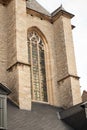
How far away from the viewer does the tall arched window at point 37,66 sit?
58.0 ft

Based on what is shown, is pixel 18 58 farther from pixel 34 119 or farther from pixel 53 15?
pixel 53 15

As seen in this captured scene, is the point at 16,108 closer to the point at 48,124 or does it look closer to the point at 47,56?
the point at 48,124

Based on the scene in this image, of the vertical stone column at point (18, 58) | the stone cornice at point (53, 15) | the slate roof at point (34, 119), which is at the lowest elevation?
the slate roof at point (34, 119)

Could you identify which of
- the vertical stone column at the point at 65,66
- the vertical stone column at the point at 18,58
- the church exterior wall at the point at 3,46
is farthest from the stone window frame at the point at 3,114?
the vertical stone column at the point at 65,66

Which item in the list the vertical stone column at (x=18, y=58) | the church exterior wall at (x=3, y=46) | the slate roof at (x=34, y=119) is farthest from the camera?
the church exterior wall at (x=3, y=46)

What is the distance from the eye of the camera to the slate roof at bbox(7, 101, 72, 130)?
42.5 ft

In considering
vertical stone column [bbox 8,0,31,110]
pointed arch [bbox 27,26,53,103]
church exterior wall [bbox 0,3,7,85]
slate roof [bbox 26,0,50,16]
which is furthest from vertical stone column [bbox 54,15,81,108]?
church exterior wall [bbox 0,3,7,85]

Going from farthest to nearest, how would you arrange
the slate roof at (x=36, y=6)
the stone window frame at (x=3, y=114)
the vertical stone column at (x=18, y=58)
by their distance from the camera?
the slate roof at (x=36, y=6) < the vertical stone column at (x=18, y=58) < the stone window frame at (x=3, y=114)

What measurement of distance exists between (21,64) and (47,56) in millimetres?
3477

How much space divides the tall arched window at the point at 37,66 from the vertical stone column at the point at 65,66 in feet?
2.71

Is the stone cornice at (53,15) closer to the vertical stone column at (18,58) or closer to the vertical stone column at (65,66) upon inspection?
the vertical stone column at (65,66)

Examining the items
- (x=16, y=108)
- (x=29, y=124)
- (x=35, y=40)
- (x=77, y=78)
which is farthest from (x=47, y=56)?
(x=29, y=124)

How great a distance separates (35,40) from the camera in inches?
750

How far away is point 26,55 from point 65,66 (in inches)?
116
